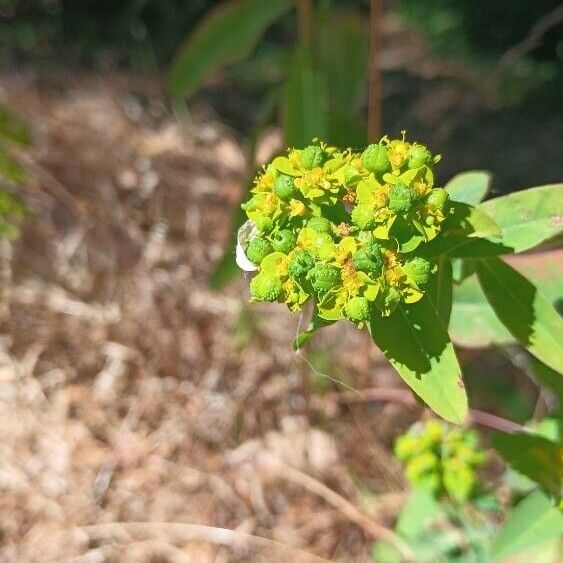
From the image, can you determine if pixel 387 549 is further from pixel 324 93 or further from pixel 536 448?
pixel 324 93

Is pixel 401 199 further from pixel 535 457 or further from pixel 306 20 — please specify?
pixel 306 20

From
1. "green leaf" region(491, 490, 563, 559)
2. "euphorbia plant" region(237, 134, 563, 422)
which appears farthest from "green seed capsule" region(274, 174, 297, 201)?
"green leaf" region(491, 490, 563, 559)

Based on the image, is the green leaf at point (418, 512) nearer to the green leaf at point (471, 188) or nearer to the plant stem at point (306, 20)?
the green leaf at point (471, 188)

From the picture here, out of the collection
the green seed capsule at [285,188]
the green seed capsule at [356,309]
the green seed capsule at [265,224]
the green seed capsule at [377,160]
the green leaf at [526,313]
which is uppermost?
the green seed capsule at [377,160]

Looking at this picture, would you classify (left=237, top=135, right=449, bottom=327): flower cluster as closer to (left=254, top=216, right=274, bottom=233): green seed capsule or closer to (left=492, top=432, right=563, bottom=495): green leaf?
(left=254, top=216, right=274, bottom=233): green seed capsule

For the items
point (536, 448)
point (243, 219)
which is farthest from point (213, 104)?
point (536, 448)

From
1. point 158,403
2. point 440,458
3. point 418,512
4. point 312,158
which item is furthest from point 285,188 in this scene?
point 158,403

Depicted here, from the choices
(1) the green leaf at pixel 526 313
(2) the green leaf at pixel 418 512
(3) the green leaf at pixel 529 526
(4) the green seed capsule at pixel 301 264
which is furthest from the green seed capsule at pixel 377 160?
Result: (2) the green leaf at pixel 418 512
